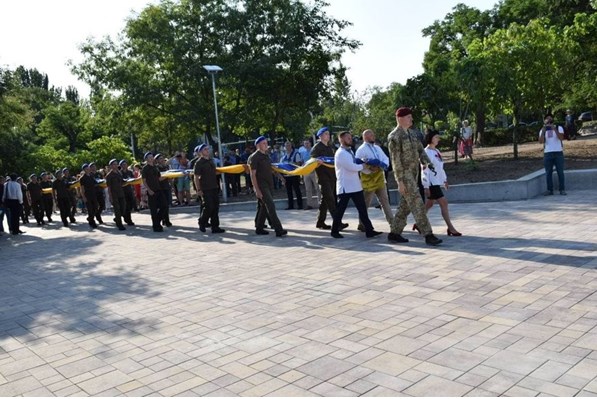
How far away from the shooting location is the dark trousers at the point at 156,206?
1413 cm

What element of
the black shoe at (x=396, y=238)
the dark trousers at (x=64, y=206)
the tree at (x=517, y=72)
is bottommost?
the black shoe at (x=396, y=238)

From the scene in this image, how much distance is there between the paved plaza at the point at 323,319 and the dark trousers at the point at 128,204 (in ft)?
20.7

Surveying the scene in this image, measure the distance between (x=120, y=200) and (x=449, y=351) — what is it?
1319 cm

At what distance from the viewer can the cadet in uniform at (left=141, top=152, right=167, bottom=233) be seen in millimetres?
14070

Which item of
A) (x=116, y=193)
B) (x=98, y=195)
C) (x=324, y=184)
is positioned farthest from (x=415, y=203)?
(x=98, y=195)

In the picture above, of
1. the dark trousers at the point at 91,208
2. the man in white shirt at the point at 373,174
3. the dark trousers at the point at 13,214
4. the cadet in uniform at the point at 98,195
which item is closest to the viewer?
the man in white shirt at the point at 373,174

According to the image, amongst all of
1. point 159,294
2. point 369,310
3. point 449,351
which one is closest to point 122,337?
point 159,294

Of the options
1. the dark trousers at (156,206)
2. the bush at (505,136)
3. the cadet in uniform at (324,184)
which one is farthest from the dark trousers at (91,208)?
the bush at (505,136)

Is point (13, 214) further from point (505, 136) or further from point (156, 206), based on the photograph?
point (505, 136)

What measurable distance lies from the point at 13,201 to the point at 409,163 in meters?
14.3

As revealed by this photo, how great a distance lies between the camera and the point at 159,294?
7.00 metres

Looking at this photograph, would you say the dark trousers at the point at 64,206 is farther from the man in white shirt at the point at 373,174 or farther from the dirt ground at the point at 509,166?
the dirt ground at the point at 509,166

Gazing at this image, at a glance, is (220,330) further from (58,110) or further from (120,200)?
(58,110)

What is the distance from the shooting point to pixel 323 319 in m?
5.37
